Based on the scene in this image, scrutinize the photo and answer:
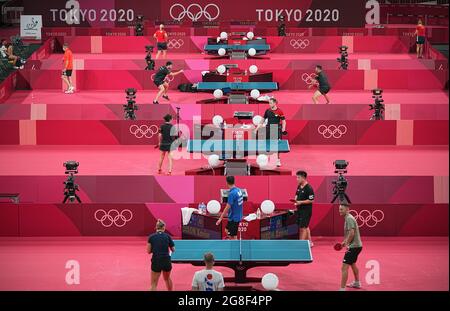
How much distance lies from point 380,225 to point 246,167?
3.12 m

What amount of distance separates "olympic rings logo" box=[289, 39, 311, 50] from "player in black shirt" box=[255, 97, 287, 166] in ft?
35.8

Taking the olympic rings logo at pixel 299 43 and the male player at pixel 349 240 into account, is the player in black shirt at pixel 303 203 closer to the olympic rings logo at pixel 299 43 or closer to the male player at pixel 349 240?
Answer: the male player at pixel 349 240

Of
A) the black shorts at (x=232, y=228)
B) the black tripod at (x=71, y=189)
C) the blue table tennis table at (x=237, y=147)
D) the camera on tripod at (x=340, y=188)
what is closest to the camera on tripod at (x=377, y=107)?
the blue table tennis table at (x=237, y=147)

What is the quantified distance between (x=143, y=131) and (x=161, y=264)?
32.2 ft

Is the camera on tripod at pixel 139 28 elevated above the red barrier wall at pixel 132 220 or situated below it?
above

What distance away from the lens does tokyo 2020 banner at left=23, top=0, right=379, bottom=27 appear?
32938 mm

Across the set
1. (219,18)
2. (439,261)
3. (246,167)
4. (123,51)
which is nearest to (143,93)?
(123,51)

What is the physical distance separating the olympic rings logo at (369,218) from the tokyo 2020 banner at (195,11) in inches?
679

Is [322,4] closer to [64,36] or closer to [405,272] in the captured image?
[64,36]

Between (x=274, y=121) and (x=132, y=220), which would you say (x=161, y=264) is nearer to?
(x=132, y=220)

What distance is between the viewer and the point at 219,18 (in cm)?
3322

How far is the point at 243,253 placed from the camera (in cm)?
1377

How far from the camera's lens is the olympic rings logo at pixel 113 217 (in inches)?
660
